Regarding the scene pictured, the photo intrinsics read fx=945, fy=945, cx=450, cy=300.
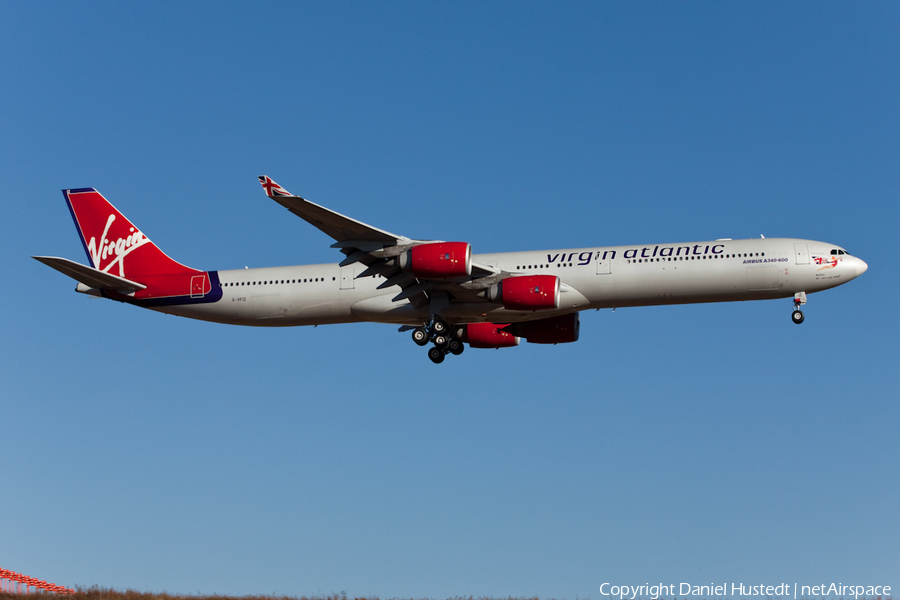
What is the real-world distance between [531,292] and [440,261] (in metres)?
4.22

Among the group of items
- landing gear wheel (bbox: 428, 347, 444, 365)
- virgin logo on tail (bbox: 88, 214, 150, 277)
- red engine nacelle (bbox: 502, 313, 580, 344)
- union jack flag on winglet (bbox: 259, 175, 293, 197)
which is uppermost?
virgin logo on tail (bbox: 88, 214, 150, 277)

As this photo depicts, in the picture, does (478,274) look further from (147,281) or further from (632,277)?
(147,281)

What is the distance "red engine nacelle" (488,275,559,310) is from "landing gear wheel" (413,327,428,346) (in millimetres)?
4660

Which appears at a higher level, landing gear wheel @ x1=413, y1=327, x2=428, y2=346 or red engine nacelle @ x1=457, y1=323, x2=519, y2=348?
red engine nacelle @ x1=457, y1=323, x2=519, y2=348

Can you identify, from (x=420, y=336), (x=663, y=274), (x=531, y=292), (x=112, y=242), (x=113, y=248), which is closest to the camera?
(x=531, y=292)

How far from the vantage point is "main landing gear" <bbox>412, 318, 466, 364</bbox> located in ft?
136

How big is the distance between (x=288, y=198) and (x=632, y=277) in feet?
47.5

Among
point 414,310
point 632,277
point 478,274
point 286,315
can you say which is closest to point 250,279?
point 286,315

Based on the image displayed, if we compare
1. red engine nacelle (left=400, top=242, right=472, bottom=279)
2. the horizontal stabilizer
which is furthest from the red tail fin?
red engine nacelle (left=400, top=242, right=472, bottom=279)

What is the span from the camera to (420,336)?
42.1m

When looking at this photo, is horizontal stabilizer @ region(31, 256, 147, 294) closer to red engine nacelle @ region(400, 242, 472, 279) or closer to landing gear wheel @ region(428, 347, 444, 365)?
landing gear wheel @ region(428, 347, 444, 365)

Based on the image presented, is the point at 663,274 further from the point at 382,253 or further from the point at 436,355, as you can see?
the point at 382,253

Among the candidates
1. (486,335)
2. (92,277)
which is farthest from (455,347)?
(92,277)

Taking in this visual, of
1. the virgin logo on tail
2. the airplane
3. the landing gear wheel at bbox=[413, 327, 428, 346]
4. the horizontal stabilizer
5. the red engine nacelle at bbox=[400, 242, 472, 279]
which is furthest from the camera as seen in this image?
the virgin logo on tail
